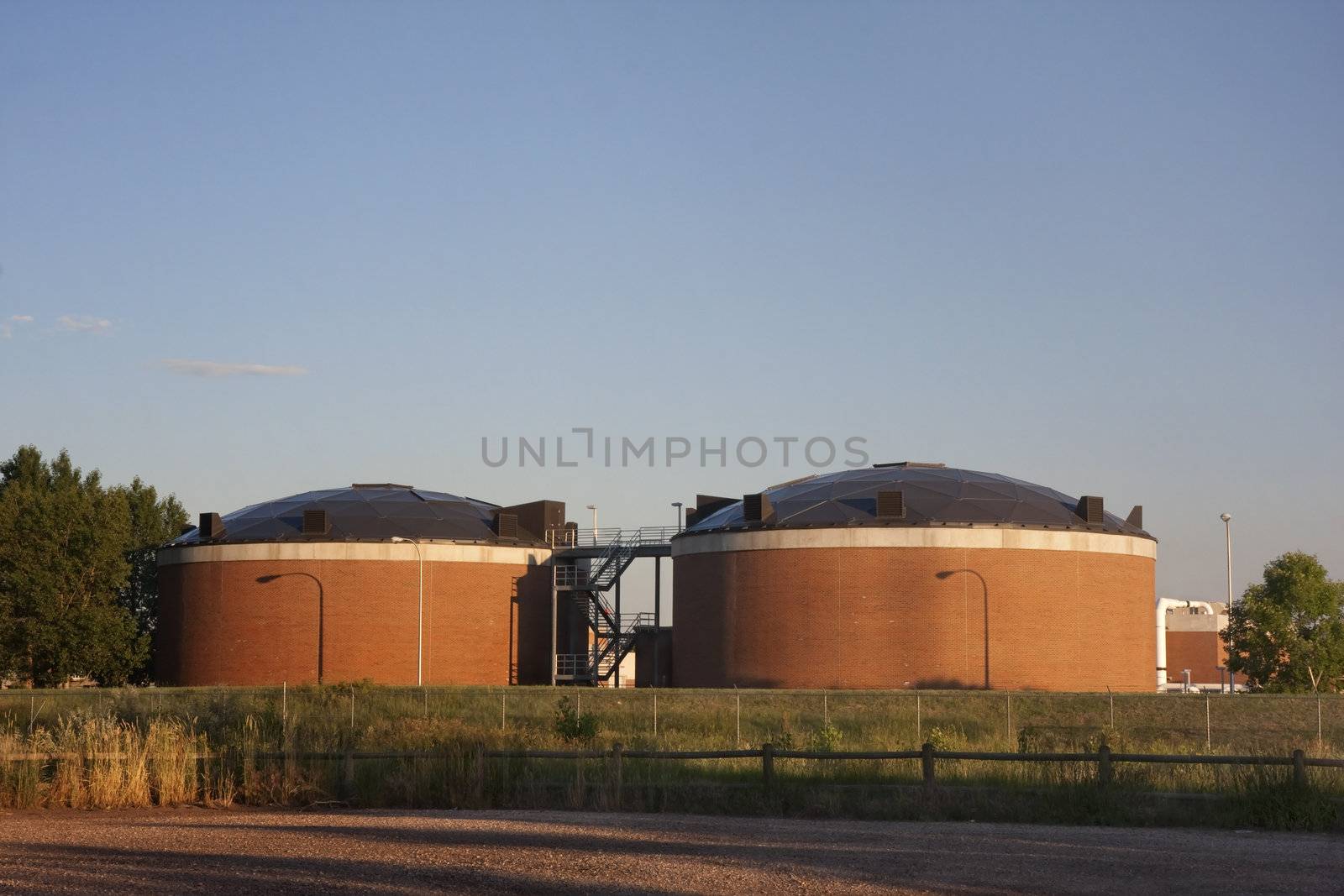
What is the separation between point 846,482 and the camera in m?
64.9

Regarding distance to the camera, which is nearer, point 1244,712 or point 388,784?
point 388,784

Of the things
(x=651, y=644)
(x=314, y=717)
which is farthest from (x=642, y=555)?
(x=314, y=717)

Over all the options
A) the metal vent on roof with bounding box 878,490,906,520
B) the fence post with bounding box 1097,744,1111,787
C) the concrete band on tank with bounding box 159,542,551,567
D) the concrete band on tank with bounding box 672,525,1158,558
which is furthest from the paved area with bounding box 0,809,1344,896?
the concrete band on tank with bounding box 159,542,551,567

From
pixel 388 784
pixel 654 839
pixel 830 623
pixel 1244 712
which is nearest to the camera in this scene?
pixel 654 839

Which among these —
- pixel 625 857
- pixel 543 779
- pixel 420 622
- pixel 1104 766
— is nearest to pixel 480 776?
pixel 543 779

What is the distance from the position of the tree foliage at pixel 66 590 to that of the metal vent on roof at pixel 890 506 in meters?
38.0

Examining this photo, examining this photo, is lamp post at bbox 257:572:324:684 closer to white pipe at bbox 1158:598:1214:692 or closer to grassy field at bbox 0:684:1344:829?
grassy field at bbox 0:684:1344:829

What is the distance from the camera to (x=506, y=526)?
72750 millimetres

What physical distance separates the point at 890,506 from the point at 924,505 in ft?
5.83

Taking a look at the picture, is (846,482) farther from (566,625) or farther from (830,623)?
(566,625)

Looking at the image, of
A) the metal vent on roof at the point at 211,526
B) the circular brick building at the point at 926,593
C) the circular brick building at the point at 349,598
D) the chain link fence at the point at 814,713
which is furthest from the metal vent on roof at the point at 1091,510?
the metal vent on roof at the point at 211,526

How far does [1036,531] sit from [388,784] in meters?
41.8

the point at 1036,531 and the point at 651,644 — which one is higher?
the point at 1036,531

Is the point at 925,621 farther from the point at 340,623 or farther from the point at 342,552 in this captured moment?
the point at 342,552
